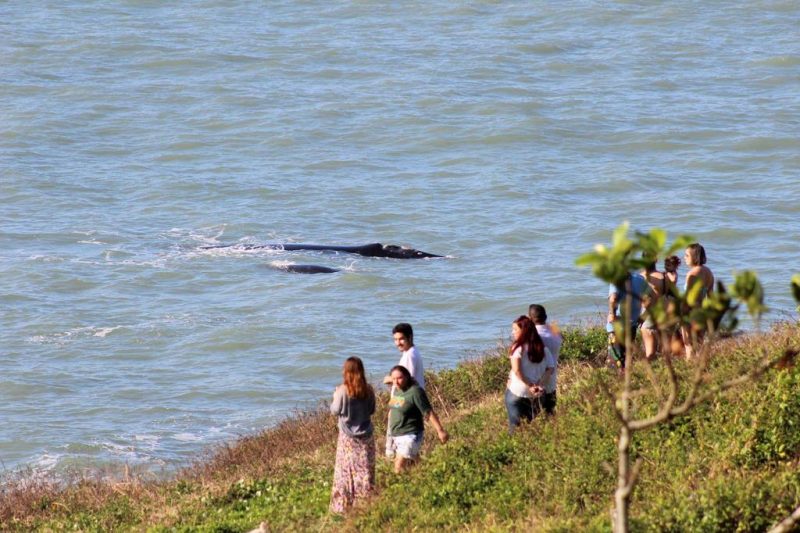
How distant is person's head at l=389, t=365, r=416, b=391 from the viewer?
1226 centimetres

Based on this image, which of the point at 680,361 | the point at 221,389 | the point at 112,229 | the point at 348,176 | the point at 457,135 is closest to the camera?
the point at 680,361

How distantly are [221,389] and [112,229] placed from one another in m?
11.3

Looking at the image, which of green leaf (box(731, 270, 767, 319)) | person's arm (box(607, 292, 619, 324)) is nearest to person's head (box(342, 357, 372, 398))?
person's arm (box(607, 292, 619, 324))

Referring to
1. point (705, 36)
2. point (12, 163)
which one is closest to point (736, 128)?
point (705, 36)

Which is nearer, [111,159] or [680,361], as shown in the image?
[680,361]

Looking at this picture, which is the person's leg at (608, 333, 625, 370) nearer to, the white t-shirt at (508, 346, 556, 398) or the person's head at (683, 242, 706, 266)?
the person's head at (683, 242, 706, 266)

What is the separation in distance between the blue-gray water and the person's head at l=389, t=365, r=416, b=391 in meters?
7.46

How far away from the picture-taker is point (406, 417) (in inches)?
487

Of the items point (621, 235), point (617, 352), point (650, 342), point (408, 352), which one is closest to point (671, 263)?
point (650, 342)

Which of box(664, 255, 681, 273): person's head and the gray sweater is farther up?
box(664, 255, 681, 273): person's head

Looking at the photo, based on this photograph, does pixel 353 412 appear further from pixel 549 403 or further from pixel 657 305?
pixel 657 305

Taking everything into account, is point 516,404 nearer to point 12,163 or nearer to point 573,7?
point 12,163

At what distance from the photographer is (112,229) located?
1313 inches

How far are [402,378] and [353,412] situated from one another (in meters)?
0.56
